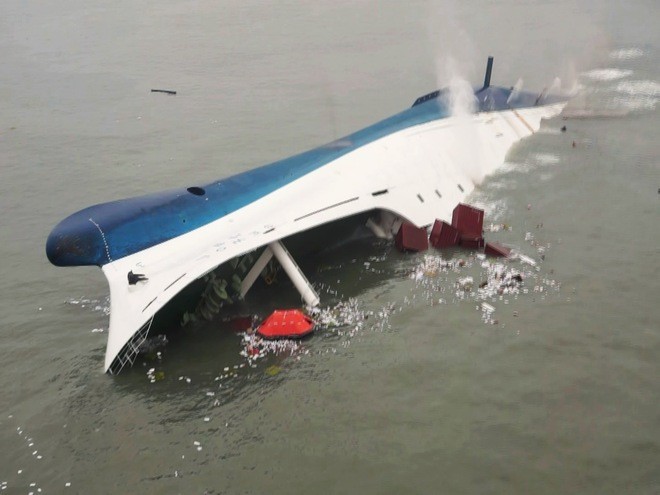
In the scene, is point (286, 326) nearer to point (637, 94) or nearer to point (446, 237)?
point (446, 237)

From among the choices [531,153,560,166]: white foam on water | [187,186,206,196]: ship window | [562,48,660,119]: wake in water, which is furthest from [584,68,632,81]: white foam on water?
[187,186,206,196]: ship window

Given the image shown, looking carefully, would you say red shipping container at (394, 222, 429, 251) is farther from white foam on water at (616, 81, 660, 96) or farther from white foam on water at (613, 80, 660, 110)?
white foam on water at (616, 81, 660, 96)

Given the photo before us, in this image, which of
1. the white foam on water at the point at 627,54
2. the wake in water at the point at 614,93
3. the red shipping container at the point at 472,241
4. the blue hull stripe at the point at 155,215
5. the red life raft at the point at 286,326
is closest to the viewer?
the blue hull stripe at the point at 155,215

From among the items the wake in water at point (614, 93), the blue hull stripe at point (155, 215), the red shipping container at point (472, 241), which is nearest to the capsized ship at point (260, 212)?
the blue hull stripe at point (155, 215)

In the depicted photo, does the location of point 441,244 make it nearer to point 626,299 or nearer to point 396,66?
point 626,299

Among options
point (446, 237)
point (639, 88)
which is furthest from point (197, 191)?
point (639, 88)

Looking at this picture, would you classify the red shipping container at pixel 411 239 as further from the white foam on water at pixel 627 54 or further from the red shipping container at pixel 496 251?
the white foam on water at pixel 627 54
